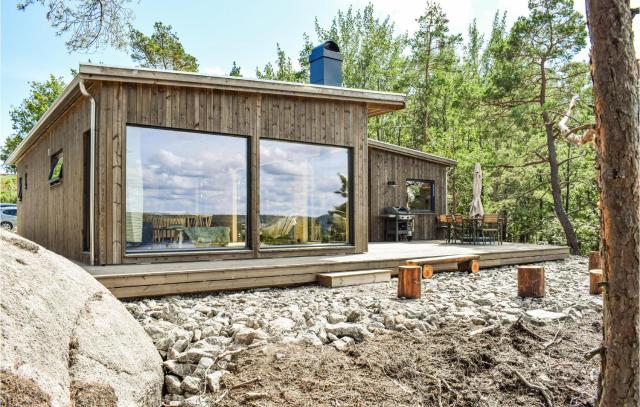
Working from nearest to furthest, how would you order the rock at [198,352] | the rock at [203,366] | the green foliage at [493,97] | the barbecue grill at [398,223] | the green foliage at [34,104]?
the rock at [203,366] < the rock at [198,352] < the green foliage at [493,97] < the barbecue grill at [398,223] < the green foliage at [34,104]

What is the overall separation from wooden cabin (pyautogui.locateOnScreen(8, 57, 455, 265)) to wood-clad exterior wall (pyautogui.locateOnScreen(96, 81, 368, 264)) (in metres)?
0.02

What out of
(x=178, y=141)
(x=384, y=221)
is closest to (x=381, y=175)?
(x=384, y=221)

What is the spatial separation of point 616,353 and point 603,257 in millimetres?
461

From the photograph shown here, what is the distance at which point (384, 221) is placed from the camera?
39.7ft

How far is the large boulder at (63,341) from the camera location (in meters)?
1.80

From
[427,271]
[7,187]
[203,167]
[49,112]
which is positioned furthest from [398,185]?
[7,187]

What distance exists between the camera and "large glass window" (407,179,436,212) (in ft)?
42.5

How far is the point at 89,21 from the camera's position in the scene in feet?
16.8

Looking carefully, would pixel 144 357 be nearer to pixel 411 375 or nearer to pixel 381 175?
pixel 411 375

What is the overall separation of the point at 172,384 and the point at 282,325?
117cm

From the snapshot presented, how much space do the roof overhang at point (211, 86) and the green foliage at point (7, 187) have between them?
23.5 meters

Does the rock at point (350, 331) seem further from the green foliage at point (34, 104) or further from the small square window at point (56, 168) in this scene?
the green foliage at point (34, 104)

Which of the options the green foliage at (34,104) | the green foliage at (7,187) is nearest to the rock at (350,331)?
the green foliage at (34,104)

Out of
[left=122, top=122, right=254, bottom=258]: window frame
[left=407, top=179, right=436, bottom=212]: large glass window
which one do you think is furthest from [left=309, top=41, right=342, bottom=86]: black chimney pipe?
[left=407, top=179, right=436, bottom=212]: large glass window
